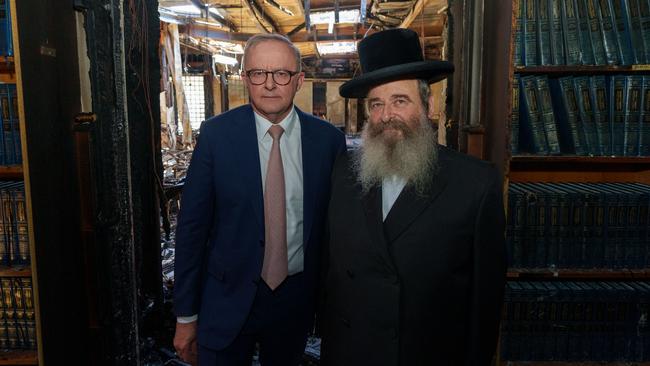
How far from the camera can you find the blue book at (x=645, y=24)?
204 cm

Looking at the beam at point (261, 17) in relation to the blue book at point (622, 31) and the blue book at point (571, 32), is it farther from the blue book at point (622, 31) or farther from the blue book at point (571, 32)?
the blue book at point (622, 31)

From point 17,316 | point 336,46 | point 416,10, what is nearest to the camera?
point 17,316

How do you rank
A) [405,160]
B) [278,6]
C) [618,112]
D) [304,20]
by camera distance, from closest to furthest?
[405,160], [618,112], [278,6], [304,20]

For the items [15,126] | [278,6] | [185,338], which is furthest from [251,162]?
[278,6]

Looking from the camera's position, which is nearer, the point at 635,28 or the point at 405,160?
the point at 405,160

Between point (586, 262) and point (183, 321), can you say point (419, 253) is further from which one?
point (586, 262)

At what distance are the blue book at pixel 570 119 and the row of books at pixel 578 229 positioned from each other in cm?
24

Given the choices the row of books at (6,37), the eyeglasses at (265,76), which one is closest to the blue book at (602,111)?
the eyeglasses at (265,76)

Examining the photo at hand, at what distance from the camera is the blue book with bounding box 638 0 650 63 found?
204 cm

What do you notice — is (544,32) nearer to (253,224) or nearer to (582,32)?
(582,32)

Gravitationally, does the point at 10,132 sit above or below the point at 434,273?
above

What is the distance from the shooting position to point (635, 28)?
2061 millimetres

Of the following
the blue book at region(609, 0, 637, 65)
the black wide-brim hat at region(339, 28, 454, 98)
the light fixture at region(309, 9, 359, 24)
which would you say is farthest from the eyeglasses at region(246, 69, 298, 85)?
the light fixture at region(309, 9, 359, 24)

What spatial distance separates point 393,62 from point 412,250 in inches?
29.0
